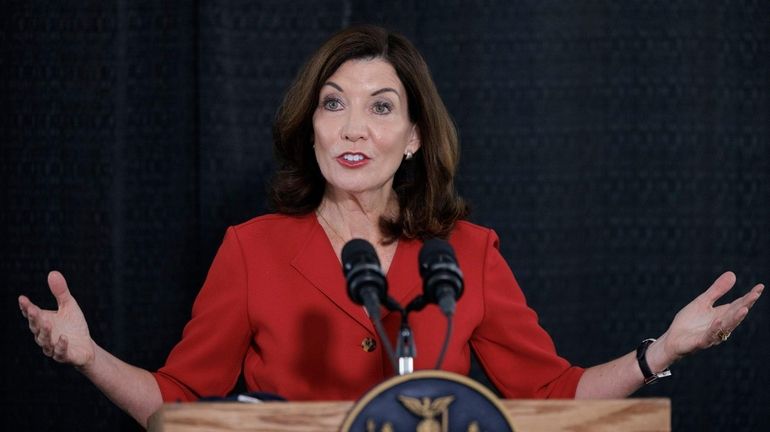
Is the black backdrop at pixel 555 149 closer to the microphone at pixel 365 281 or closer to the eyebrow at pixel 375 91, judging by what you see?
the eyebrow at pixel 375 91

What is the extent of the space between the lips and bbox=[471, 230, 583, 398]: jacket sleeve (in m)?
0.33

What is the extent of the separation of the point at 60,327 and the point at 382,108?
764 mm

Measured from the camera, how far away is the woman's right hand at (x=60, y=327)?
5.91ft

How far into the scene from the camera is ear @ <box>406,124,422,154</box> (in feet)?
7.77

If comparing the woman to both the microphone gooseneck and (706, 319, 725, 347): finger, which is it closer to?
(706, 319, 725, 347): finger

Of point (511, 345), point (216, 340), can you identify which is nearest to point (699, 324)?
point (511, 345)

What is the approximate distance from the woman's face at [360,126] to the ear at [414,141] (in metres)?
0.06

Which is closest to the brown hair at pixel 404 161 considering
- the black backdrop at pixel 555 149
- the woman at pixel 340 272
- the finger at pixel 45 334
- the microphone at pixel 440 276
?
the woman at pixel 340 272

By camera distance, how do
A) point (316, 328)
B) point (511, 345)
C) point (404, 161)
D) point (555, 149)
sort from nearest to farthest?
point (316, 328), point (511, 345), point (404, 161), point (555, 149)

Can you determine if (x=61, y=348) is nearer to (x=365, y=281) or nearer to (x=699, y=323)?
(x=365, y=281)

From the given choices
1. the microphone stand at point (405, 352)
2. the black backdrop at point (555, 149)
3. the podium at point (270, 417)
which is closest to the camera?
the podium at point (270, 417)

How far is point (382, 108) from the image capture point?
2.27 m

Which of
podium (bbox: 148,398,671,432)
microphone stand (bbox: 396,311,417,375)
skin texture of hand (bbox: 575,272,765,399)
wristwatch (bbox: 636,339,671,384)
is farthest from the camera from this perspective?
wristwatch (bbox: 636,339,671,384)

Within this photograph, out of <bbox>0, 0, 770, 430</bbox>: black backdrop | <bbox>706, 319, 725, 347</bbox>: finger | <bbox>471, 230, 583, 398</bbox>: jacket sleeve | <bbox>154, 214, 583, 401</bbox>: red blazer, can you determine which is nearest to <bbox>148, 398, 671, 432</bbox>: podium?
<bbox>706, 319, 725, 347</bbox>: finger
